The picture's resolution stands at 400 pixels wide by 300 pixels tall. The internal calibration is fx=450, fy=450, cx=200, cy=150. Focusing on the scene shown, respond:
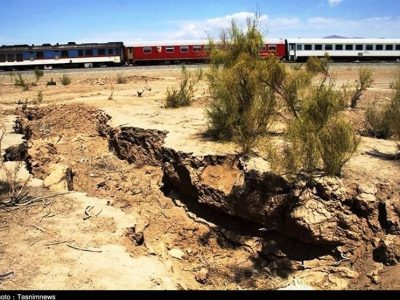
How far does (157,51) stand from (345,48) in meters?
17.2

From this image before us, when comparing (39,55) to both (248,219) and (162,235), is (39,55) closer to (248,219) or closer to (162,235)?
(162,235)

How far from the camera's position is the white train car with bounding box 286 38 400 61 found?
4112 cm

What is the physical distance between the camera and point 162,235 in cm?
907

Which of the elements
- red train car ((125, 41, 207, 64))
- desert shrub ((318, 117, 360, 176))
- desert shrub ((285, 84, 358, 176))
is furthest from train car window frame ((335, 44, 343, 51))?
desert shrub ((318, 117, 360, 176))

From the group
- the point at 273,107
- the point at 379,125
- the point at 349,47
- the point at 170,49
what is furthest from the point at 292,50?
the point at 273,107

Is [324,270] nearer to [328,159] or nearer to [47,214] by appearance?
[328,159]

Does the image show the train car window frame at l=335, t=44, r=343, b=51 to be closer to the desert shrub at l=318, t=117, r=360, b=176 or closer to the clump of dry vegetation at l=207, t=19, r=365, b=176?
the clump of dry vegetation at l=207, t=19, r=365, b=176

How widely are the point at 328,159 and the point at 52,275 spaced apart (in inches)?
189

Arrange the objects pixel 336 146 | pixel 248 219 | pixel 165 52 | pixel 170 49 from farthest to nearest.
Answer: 1. pixel 165 52
2. pixel 170 49
3. pixel 248 219
4. pixel 336 146

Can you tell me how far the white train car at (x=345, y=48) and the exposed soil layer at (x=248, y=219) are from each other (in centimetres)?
3215

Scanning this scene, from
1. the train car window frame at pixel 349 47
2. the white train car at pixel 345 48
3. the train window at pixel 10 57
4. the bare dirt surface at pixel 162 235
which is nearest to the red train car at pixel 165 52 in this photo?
the white train car at pixel 345 48

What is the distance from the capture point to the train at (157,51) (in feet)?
135

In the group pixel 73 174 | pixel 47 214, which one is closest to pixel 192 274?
pixel 47 214
